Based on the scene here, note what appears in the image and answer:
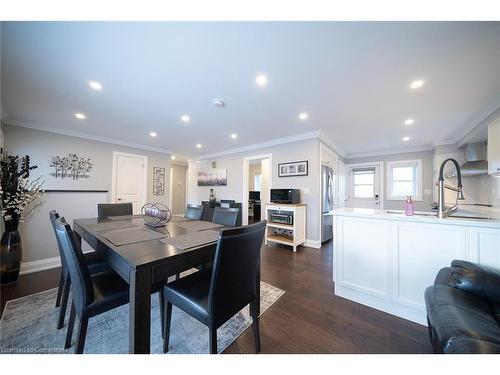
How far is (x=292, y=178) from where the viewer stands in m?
3.91

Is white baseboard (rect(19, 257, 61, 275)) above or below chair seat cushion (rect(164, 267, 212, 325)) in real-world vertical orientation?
below

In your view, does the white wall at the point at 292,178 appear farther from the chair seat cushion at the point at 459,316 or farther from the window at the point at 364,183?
the window at the point at 364,183

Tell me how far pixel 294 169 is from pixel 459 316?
10.4ft

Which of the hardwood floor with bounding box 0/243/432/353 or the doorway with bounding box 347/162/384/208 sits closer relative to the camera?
the hardwood floor with bounding box 0/243/432/353

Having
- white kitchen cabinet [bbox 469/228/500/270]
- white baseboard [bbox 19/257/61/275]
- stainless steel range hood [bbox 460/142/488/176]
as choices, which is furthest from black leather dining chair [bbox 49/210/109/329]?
stainless steel range hood [bbox 460/142/488/176]

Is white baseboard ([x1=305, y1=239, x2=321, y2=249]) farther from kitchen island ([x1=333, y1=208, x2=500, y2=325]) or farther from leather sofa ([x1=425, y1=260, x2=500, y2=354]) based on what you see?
leather sofa ([x1=425, y1=260, x2=500, y2=354])

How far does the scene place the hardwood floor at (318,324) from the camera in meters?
1.25

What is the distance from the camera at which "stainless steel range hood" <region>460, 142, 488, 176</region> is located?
2.91 m

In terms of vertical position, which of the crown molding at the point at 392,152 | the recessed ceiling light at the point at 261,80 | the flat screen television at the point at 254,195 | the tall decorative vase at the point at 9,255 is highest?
the recessed ceiling light at the point at 261,80

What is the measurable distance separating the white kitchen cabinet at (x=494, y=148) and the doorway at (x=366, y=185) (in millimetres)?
2964

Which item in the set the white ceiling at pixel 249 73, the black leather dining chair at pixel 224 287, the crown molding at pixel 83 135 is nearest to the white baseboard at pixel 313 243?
the white ceiling at pixel 249 73

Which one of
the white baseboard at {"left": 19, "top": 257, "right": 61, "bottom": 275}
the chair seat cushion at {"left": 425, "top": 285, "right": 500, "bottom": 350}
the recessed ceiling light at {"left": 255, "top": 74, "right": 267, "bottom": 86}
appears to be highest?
the recessed ceiling light at {"left": 255, "top": 74, "right": 267, "bottom": 86}

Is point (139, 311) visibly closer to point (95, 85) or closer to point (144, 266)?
point (144, 266)

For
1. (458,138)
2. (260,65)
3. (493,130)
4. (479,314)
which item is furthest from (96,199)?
(458,138)
